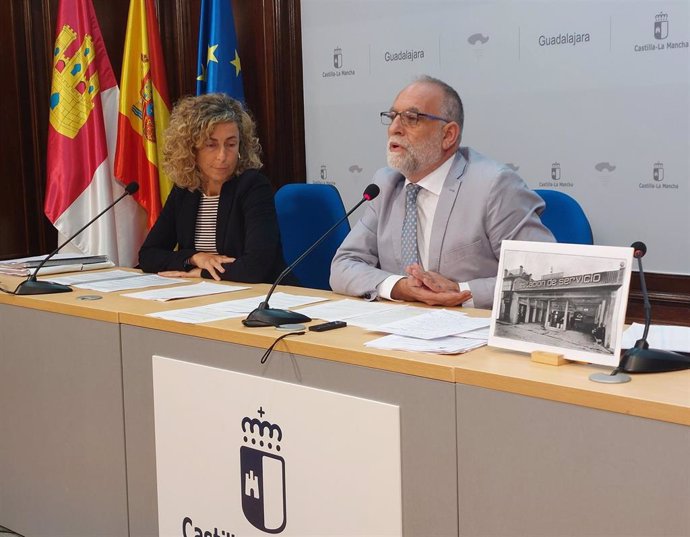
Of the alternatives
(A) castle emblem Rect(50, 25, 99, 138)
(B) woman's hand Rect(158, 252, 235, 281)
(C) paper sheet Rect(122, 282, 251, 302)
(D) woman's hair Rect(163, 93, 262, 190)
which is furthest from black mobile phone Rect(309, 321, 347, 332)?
(A) castle emblem Rect(50, 25, 99, 138)

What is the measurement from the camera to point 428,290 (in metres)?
2.40

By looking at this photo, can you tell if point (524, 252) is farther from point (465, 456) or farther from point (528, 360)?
point (465, 456)

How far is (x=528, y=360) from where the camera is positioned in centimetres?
165

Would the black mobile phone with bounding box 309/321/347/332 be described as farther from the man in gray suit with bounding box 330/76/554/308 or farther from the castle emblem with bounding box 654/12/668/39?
the castle emblem with bounding box 654/12/668/39

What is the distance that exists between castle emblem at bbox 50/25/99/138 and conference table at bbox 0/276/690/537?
2090 millimetres

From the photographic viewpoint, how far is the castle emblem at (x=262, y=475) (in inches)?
75.0

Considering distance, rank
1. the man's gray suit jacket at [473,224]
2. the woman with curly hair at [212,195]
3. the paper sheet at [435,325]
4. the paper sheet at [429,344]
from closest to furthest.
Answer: the paper sheet at [429,344]
the paper sheet at [435,325]
the man's gray suit jacket at [473,224]
the woman with curly hair at [212,195]

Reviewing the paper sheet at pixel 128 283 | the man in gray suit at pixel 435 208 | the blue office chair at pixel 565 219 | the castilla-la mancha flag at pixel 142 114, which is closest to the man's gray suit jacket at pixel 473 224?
the man in gray suit at pixel 435 208

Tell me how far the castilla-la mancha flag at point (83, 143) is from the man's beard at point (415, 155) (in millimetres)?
2278

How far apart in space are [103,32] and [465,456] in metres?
3.89

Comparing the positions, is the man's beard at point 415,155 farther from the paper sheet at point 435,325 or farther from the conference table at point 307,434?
the paper sheet at point 435,325

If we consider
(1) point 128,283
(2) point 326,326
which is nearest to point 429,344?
(2) point 326,326

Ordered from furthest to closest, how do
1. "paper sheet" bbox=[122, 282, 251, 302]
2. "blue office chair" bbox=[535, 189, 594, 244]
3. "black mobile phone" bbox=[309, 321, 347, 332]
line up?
"blue office chair" bbox=[535, 189, 594, 244] → "paper sheet" bbox=[122, 282, 251, 302] → "black mobile phone" bbox=[309, 321, 347, 332]

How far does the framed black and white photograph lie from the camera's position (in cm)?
153
